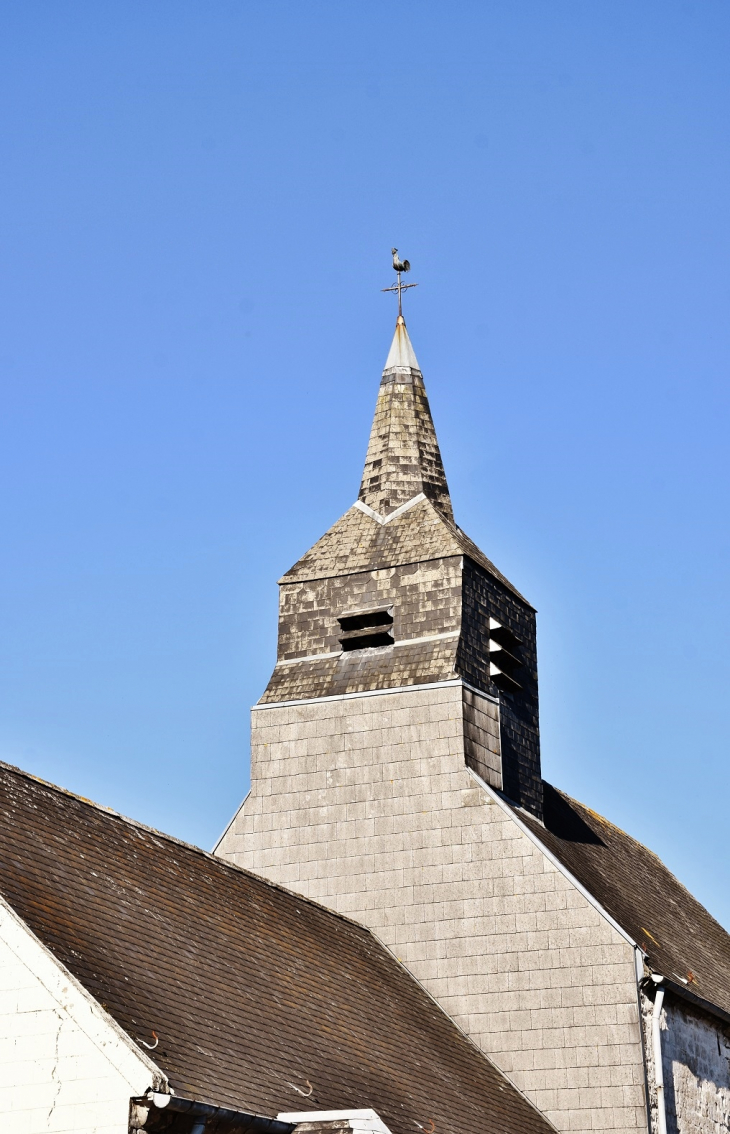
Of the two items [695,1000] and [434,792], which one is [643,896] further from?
[434,792]

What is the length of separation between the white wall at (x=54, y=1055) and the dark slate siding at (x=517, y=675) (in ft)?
38.5

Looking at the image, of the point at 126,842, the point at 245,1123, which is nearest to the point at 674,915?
the point at 126,842

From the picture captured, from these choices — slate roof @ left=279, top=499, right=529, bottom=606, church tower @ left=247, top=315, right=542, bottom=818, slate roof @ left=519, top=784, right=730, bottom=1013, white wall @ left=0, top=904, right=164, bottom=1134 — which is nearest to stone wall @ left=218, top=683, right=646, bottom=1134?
church tower @ left=247, top=315, right=542, bottom=818

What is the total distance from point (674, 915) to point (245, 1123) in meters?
16.5

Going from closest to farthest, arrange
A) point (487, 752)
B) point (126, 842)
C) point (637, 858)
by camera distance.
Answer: point (126, 842) < point (487, 752) < point (637, 858)

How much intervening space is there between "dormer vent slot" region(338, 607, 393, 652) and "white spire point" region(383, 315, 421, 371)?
6.11m

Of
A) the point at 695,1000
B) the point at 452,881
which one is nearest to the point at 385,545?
the point at 452,881

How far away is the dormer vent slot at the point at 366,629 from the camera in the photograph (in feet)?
89.7

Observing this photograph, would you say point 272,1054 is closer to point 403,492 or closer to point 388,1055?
point 388,1055

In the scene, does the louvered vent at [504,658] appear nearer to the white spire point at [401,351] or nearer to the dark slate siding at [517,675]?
the dark slate siding at [517,675]

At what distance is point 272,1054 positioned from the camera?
17812 mm

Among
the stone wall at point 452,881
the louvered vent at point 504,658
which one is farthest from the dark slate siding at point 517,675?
the stone wall at point 452,881

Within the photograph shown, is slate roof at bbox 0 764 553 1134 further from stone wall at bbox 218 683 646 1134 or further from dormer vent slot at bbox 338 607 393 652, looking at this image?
dormer vent slot at bbox 338 607 393 652

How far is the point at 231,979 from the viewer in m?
19.0
